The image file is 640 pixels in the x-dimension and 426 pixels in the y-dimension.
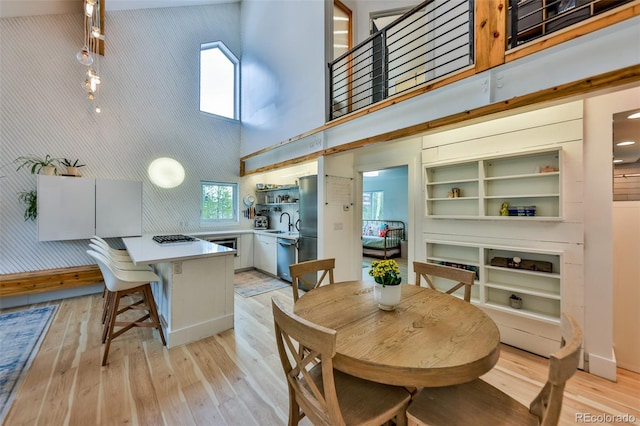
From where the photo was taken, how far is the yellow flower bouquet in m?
1.49

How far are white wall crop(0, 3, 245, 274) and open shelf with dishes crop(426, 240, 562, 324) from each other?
15.5 feet

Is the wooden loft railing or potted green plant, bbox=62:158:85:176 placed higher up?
the wooden loft railing

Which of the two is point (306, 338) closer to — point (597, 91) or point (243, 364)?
point (243, 364)

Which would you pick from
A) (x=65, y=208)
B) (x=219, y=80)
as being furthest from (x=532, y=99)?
(x=219, y=80)

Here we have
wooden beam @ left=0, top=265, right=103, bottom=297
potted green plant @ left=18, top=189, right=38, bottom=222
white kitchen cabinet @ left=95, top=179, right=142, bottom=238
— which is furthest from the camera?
white kitchen cabinet @ left=95, top=179, right=142, bottom=238

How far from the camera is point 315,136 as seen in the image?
383 cm

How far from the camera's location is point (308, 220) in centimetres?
427

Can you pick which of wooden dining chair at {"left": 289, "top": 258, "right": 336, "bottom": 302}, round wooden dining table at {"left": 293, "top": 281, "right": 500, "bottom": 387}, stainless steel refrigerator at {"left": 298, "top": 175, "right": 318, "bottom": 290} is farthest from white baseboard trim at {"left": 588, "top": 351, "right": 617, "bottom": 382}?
stainless steel refrigerator at {"left": 298, "top": 175, "right": 318, "bottom": 290}

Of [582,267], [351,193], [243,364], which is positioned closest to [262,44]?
[351,193]

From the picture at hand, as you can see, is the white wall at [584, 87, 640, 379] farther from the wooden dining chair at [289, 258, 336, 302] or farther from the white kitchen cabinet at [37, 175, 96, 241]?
the white kitchen cabinet at [37, 175, 96, 241]

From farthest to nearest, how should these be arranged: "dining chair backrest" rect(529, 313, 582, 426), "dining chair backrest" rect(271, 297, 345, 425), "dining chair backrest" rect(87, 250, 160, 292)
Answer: "dining chair backrest" rect(87, 250, 160, 292) < "dining chair backrest" rect(271, 297, 345, 425) < "dining chair backrest" rect(529, 313, 582, 426)

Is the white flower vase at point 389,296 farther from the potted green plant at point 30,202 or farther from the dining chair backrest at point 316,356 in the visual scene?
the potted green plant at point 30,202

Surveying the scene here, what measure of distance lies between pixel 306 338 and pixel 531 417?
104 cm

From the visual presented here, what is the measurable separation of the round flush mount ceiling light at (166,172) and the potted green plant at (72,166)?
0.96 m
